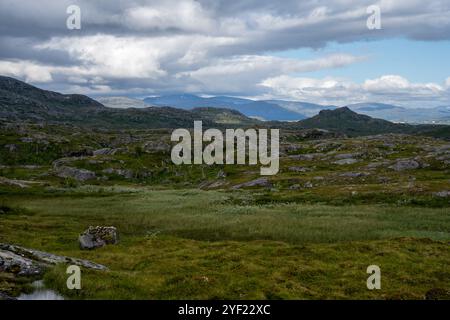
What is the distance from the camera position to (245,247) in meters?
40.4

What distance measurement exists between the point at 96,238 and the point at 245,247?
15.7 meters

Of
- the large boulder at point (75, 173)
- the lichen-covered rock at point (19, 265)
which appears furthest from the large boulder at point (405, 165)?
the lichen-covered rock at point (19, 265)

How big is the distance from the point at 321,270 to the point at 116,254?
18.6m

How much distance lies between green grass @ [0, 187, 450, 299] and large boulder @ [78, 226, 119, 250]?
140cm

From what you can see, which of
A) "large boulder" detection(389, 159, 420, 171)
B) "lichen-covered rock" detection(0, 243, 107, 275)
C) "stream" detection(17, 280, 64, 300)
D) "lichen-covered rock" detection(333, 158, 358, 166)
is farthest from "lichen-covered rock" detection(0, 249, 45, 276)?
"lichen-covered rock" detection(333, 158, 358, 166)

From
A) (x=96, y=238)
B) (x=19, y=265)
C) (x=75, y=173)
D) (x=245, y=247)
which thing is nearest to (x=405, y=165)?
(x=245, y=247)

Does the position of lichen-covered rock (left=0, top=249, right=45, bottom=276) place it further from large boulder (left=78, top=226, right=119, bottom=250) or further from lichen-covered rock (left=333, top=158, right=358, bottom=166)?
lichen-covered rock (left=333, top=158, right=358, bottom=166)

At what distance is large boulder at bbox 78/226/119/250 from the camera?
142 ft

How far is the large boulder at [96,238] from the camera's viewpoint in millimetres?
43344

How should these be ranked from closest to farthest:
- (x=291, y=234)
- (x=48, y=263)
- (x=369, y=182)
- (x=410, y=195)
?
(x=48, y=263) → (x=291, y=234) → (x=410, y=195) → (x=369, y=182)

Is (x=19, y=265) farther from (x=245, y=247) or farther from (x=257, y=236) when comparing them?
(x=257, y=236)

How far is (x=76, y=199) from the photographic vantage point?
301 ft
